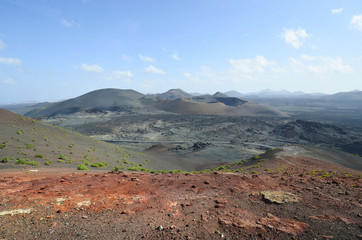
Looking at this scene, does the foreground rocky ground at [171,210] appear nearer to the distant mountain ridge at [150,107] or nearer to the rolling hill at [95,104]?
the distant mountain ridge at [150,107]

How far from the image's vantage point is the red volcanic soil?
6008 millimetres

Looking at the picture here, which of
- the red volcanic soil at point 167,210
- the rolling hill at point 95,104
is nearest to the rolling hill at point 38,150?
the red volcanic soil at point 167,210

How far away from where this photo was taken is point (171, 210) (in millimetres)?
7504

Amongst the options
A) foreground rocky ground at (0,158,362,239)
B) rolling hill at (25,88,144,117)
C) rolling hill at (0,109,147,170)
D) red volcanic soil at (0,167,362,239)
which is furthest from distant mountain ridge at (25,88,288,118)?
red volcanic soil at (0,167,362,239)

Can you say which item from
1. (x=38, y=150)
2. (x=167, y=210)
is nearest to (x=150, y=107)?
(x=38, y=150)

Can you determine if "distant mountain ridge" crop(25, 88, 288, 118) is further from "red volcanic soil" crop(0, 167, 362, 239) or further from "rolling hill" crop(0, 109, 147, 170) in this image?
"red volcanic soil" crop(0, 167, 362, 239)

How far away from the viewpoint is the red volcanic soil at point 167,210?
19.7ft

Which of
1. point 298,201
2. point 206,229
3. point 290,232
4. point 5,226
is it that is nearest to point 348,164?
point 298,201

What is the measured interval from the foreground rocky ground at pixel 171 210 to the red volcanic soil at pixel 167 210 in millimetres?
21

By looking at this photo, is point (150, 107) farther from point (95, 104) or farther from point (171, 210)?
point (171, 210)

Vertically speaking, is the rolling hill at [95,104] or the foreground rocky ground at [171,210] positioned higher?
the rolling hill at [95,104]

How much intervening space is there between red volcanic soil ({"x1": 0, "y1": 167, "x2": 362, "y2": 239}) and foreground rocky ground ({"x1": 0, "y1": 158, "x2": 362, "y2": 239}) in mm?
21

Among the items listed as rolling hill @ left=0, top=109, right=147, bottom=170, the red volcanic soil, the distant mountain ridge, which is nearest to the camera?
the red volcanic soil

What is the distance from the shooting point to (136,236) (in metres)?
5.79
